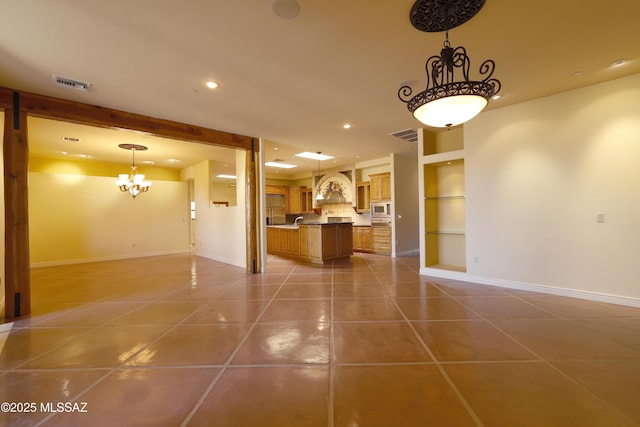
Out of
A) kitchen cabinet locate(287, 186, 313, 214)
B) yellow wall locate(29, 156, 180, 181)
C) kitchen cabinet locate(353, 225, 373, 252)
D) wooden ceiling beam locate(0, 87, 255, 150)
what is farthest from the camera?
kitchen cabinet locate(287, 186, 313, 214)

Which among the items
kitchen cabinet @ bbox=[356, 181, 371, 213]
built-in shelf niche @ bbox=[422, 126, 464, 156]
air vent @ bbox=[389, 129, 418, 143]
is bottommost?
kitchen cabinet @ bbox=[356, 181, 371, 213]

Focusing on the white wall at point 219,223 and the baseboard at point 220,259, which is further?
the baseboard at point 220,259

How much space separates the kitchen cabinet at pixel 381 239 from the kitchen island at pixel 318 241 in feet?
3.77

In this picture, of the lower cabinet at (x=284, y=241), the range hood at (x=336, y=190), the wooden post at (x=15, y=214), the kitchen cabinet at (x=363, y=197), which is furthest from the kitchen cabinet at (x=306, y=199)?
the wooden post at (x=15, y=214)

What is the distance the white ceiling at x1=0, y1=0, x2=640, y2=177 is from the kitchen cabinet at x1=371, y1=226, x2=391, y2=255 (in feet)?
13.4

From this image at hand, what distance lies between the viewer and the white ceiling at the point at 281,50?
2012mm

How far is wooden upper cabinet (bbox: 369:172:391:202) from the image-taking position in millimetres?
7348

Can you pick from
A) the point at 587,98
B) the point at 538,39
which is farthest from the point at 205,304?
the point at 587,98

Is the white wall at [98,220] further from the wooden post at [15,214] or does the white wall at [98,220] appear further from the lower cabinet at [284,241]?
the wooden post at [15,214]

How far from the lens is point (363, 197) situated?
8242mm

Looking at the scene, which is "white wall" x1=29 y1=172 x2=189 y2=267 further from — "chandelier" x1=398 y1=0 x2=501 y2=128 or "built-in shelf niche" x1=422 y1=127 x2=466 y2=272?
"chandelier" x1=398 y1=0 x2=501 y2=128

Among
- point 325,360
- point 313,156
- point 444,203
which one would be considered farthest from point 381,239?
point 325,360

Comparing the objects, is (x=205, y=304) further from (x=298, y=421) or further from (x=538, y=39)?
(x=538, y=39)

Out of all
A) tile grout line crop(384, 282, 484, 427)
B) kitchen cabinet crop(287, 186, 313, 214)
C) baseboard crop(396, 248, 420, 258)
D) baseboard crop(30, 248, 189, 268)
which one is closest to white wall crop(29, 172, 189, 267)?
baseboard crop(30, 248, 189, 268)
